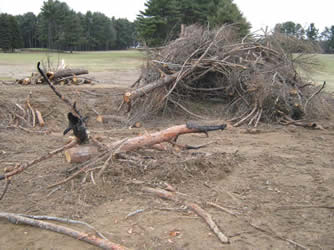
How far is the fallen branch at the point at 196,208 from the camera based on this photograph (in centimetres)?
308

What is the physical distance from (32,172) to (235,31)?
8.74m

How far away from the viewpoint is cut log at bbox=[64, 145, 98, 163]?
4.30m

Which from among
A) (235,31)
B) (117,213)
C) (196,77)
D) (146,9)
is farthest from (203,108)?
(146,9)

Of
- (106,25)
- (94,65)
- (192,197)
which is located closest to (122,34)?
(106,25)

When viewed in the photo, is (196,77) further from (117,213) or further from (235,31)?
(117,213)

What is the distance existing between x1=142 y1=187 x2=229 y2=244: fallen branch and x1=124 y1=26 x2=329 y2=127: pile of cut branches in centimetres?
470

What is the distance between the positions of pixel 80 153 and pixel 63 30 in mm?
53628

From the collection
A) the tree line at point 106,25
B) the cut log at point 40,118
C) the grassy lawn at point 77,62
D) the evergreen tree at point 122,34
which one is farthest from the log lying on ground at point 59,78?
the evergreen tree at point 122,34

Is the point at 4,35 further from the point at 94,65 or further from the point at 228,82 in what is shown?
the point at 228,82

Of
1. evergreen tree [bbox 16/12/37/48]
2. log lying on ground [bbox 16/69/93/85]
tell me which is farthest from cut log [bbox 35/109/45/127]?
evergreen tree [bbox 16/12/37/48]

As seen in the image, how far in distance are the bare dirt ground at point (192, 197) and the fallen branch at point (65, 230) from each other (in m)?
0.05

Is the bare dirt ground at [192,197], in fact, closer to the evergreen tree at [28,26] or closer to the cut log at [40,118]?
the cut log at [40,118]

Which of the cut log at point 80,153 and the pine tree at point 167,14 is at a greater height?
the pine tree at point 167,14

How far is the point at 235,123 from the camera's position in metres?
8.48
